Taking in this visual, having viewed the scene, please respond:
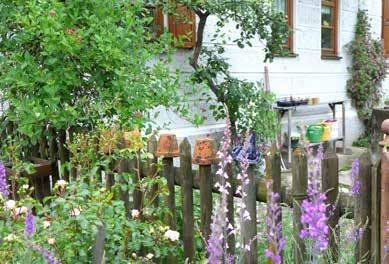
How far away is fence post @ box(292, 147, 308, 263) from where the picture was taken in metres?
1.99

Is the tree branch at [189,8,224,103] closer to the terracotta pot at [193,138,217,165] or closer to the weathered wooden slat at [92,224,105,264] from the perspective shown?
the terracotta pot at [193,138,217,165]

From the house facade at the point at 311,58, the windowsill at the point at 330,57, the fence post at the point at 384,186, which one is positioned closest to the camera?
the fence post at the point at 384,186

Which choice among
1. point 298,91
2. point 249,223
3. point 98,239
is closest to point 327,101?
point 298,91

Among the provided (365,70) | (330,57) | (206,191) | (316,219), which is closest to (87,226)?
(206,191)

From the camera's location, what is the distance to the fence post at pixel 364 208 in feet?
6.26

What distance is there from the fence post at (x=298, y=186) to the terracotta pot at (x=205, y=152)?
41cm

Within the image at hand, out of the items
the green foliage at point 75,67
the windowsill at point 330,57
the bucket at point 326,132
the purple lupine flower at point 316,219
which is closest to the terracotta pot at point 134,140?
the green foliage at point 75,67

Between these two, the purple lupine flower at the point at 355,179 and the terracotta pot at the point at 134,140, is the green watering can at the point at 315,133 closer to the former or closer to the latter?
the terracotta pot at the point at 134,140

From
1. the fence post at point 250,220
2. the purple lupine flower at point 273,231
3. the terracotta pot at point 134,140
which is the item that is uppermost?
the terracotta pot at point 134,140

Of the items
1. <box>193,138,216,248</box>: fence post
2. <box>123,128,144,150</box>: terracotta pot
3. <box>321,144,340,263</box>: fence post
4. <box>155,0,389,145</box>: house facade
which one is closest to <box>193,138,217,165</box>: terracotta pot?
<box>193,138,216,248</box>: fence post

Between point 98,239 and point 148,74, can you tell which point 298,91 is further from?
point 98,239

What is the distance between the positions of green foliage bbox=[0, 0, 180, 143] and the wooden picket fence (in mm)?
289

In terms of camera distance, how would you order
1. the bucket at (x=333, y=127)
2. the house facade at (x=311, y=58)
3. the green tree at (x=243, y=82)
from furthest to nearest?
the bucket at (x=333, y=127), the house facade at (x=311, y=58), the green tree at (x=243, y=82)

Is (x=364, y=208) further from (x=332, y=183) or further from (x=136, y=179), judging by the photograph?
(x=136, y=179)
